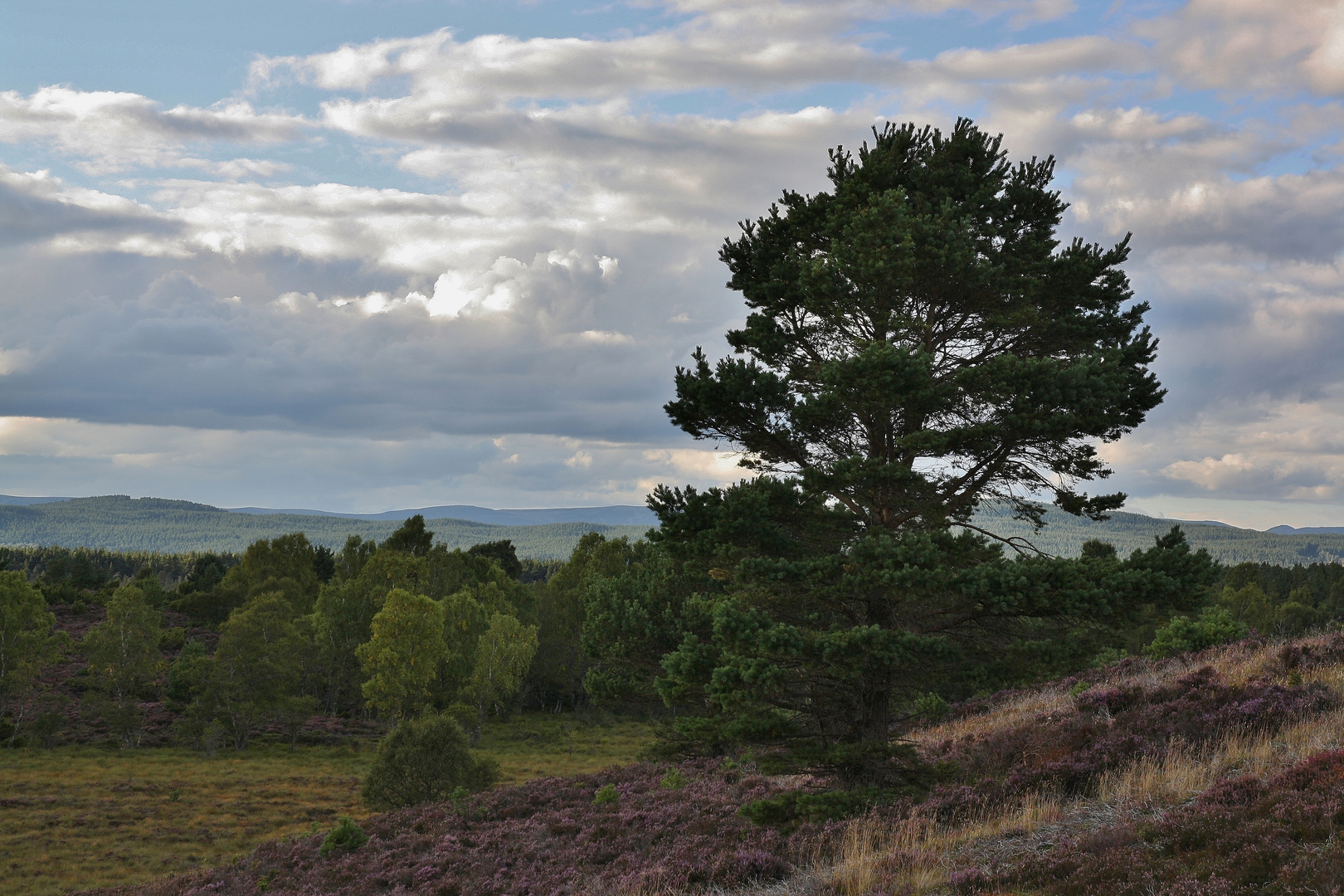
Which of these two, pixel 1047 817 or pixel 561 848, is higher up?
pixel 1047 817

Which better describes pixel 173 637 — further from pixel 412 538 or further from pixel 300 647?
pixel 412 538

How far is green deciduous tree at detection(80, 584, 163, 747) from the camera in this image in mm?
57125

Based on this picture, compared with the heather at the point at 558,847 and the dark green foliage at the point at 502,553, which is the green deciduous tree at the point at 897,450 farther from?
the dark green foliage at the point at 502,553

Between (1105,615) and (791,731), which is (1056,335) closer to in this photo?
(1105,615)

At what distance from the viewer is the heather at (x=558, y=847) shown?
13.4 meters

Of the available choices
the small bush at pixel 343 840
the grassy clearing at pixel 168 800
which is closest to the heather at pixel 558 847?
the small bush at pixel 343 840

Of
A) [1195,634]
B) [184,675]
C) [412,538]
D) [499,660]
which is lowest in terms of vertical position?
[184,675]

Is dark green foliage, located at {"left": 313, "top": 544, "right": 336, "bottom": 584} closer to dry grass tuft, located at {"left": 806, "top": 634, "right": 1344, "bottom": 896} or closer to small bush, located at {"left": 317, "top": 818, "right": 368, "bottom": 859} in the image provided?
small bush, located at {"left": 317, "top": 818, "right": 368, "bottom": 859}

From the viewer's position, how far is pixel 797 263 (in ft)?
53.3

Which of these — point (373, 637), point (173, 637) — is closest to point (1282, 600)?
point (373, 637)

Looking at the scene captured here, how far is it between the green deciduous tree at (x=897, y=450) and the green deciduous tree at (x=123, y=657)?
59338 millimetres

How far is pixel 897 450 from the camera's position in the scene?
15.0 m

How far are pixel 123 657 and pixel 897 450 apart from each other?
215 ft

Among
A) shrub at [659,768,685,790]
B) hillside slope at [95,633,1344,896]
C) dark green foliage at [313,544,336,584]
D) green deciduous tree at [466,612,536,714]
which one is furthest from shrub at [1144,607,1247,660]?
dark green foliage at [313,544,336,584]
